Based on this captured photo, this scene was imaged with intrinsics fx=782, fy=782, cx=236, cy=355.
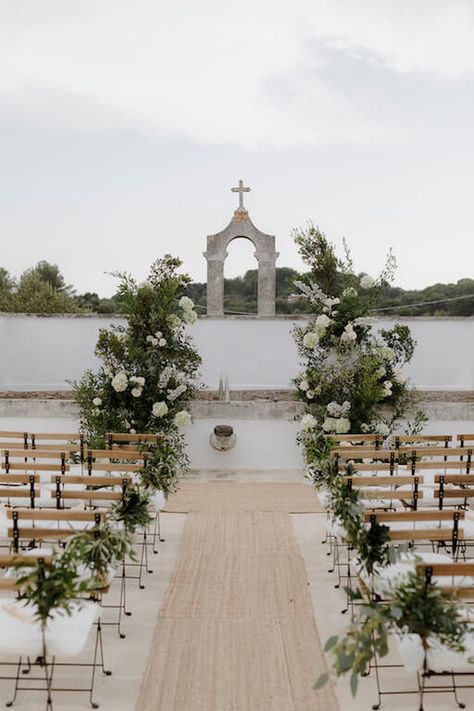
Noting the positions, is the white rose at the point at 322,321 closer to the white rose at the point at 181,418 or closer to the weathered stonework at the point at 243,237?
the white rose at the point at 181,418

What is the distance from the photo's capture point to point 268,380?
604 inches

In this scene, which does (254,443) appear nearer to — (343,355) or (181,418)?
(181,418)

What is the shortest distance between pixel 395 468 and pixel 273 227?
9.38 meters

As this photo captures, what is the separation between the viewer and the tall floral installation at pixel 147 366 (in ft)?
37.3

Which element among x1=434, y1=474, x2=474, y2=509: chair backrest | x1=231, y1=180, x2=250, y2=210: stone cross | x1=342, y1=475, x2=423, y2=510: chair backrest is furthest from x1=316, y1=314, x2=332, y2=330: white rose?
x1=342, y1=475, x2=423, y2=510: chair backrest

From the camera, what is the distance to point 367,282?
1198 centimetres

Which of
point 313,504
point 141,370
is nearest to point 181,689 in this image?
point 313,504

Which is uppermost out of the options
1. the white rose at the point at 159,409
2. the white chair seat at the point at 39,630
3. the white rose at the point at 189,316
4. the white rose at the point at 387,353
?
the white rose at the point at 189,316

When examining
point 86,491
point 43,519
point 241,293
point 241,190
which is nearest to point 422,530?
point 43,519

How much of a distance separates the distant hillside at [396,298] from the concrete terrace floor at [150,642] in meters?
17.7

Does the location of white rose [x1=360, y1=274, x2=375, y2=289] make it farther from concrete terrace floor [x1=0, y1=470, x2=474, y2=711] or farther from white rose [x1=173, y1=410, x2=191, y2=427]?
concrete terrace floor [x1=0, y1=470, x2=474, y2=711]

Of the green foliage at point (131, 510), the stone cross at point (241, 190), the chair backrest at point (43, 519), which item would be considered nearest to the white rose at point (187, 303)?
the stone cross at point (241, 190)

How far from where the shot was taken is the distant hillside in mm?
26016

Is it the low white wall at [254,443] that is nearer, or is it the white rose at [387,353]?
the white rose at [387,353]
